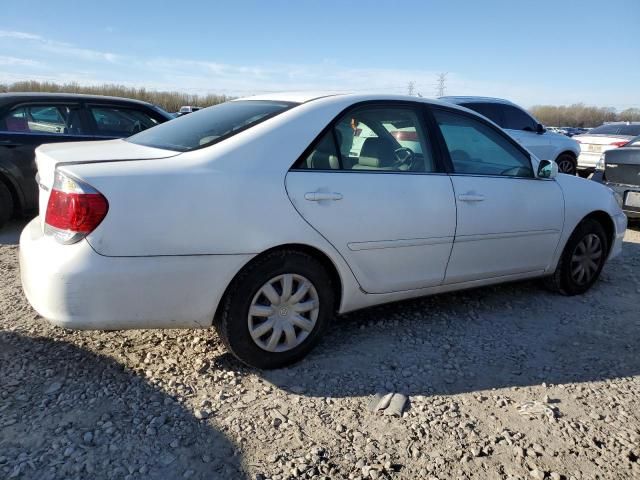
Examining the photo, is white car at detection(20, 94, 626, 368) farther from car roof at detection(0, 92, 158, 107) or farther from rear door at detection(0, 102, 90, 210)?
car roof at detection(0, 92, 158, 107)

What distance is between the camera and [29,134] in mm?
5848

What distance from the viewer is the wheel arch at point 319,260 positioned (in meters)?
2.76

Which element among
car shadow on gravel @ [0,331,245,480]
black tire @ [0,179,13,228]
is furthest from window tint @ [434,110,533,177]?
black tire @ [0,179,13,228]

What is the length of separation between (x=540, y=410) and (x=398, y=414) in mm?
743

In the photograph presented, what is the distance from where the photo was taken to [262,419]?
8.39ft

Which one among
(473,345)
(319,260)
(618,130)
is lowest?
(473,345)

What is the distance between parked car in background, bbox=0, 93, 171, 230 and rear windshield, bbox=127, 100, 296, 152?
3124 millimetres

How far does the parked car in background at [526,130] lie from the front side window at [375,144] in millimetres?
5474

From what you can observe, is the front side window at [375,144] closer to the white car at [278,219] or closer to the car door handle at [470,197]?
the white car at [278,219]

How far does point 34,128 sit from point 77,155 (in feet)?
12.6

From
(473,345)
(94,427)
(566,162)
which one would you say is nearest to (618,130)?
(566,162)

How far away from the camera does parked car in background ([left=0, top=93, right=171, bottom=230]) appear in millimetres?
5742

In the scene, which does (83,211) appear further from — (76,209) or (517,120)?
(517,120)

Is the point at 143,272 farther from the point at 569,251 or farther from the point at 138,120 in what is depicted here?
the point at 138,120
